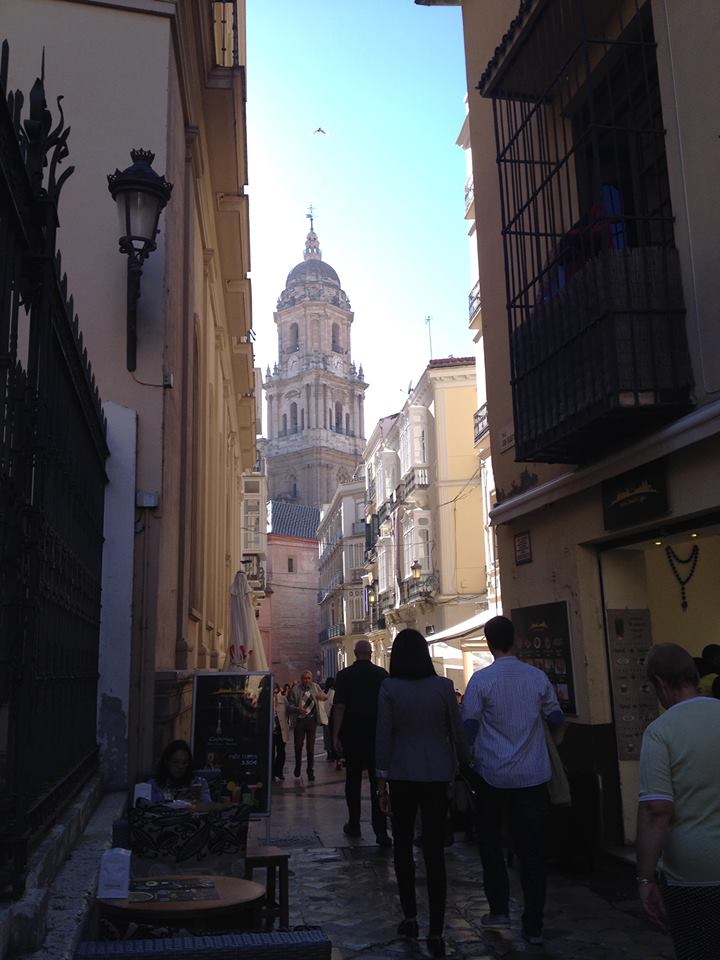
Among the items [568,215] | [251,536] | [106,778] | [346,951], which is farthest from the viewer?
[251,536]

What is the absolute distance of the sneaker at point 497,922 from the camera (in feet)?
18.6

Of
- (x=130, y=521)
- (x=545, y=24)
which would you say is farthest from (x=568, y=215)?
(x=130, y=521)

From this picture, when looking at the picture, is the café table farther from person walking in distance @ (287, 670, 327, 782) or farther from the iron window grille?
person walking in distance @ (287, 670, 327, 782)

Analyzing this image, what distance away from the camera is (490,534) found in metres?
30.7

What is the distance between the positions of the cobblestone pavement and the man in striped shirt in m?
0.28

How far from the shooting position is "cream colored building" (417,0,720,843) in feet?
22.0

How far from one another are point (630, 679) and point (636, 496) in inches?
68.3

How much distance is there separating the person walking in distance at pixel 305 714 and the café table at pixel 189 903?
1159 centimetres

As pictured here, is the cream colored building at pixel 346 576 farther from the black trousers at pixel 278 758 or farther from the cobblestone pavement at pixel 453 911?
the cobblestone pavement at pixel 453 911

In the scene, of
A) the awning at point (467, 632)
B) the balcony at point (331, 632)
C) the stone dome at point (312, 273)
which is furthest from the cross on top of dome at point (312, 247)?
the awning at point (467, 632)

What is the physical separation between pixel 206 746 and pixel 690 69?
256 inches

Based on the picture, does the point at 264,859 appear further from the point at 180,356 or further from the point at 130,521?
the point at 180,356

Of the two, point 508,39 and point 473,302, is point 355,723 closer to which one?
point 508,39

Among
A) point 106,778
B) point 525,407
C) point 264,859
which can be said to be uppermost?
point 525,407
